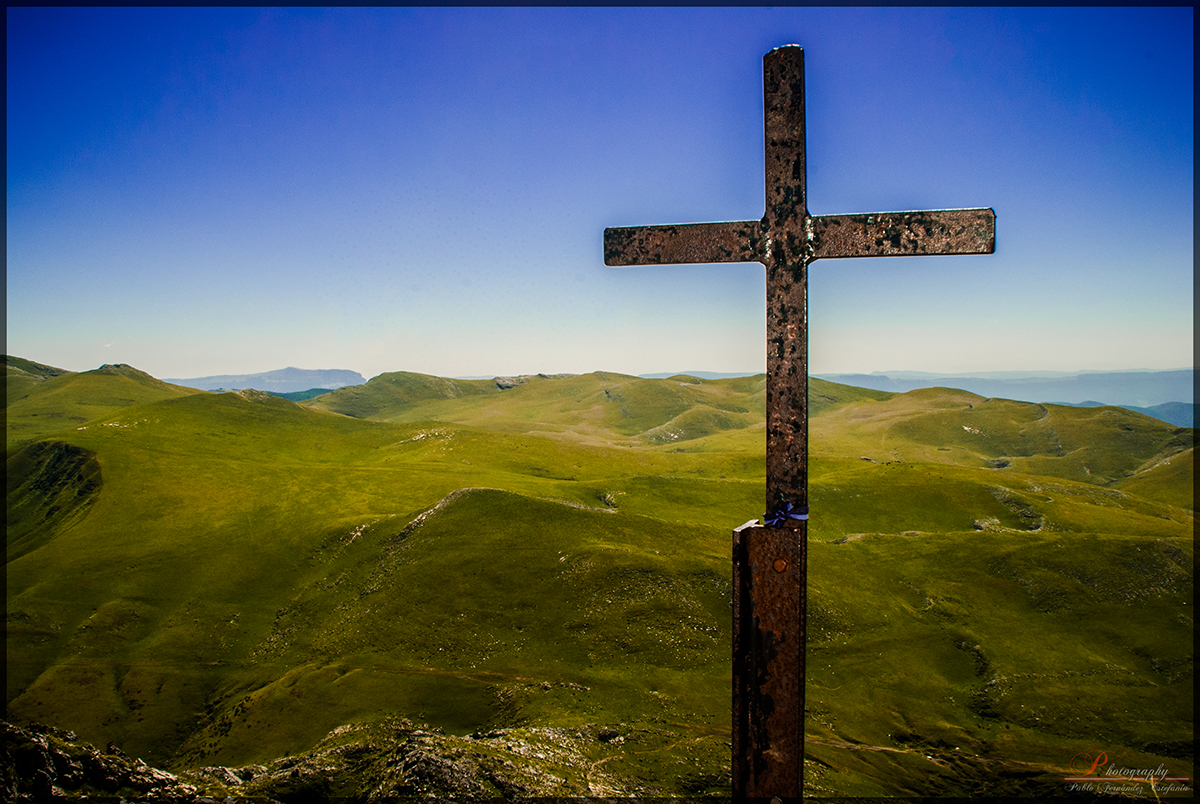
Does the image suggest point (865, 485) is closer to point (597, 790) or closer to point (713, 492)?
point (713, 492)

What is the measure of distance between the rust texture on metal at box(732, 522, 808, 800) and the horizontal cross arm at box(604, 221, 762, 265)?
291 cm

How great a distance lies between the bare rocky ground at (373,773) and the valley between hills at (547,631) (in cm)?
18

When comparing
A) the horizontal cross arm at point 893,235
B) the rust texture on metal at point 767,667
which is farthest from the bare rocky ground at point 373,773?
the horizontal cross arm at point 893,235

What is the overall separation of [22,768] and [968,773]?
39649 millimetres

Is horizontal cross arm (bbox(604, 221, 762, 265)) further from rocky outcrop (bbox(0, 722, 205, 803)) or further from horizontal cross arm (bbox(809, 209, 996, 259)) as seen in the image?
rocky outcrop (bbox(0, 722, 205, 803))

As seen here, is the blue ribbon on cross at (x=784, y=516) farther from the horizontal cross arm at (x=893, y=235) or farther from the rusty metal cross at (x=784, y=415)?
the horizontal cross arm at (x=893, y=235)

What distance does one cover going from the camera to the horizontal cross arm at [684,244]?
664 cm

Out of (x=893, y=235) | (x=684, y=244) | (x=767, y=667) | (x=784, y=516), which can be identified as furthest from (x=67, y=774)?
(x=893, y=235)

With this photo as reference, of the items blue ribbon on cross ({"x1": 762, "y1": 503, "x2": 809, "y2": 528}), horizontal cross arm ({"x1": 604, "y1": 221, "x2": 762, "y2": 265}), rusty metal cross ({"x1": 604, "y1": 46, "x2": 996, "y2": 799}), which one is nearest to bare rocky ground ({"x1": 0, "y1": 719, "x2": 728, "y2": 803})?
rusty metal cross ({"x1": 604, "y1": 46, "x2": 996, "y2": 799})

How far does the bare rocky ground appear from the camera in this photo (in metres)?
16.2

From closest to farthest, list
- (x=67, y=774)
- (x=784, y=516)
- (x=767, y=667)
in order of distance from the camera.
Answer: (x=784, y=516) < (x=767, y=667) < (x=67, y=774)

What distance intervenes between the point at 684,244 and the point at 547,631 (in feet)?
152

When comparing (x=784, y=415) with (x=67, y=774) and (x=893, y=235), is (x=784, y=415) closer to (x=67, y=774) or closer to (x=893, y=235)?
(x=893, y=235)

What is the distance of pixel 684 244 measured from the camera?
704cm
